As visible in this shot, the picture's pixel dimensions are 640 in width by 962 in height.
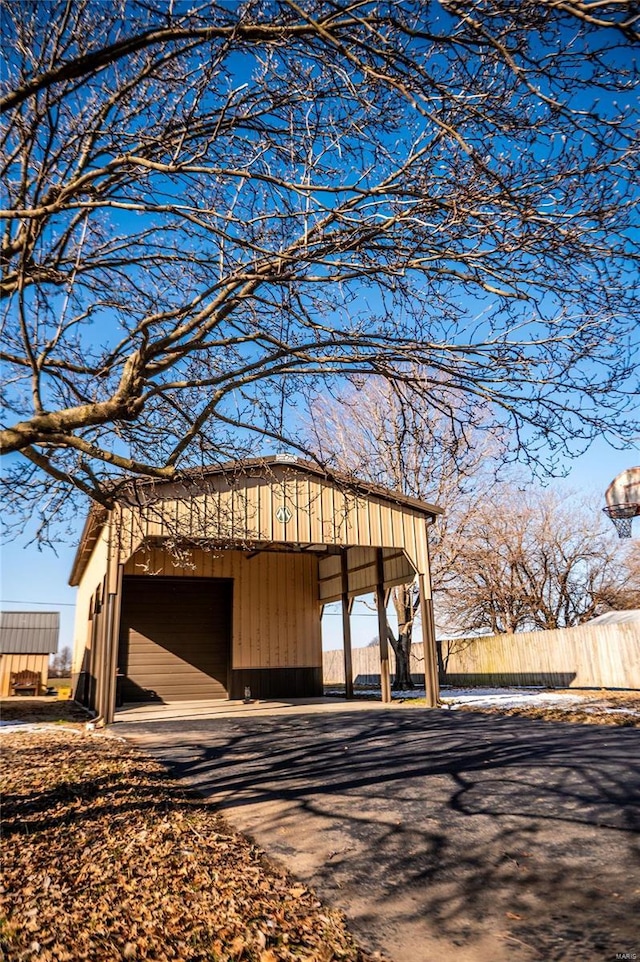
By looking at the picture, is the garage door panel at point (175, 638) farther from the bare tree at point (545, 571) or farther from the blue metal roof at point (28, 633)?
the bare tree at point (545, 571)

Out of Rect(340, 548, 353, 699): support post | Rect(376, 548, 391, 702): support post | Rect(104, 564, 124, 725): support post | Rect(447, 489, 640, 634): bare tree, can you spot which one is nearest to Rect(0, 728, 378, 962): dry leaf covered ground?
Rect(104, 564, 124, 725): support post

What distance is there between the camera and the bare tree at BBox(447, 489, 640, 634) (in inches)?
1083

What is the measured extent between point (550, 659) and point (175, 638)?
37.0 feet

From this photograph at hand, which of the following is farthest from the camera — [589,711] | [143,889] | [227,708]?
[227,708]

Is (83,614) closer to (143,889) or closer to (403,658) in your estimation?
(403,658)

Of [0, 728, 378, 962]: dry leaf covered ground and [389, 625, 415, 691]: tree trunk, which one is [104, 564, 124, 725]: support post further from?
[389, 625, 415, 691]: tree trunk

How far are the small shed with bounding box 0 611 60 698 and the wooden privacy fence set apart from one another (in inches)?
589

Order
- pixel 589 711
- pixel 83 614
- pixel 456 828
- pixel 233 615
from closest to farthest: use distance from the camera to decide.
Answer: pixel 456 828, pixel 589 711, pixel 233 615, pixel 83 614

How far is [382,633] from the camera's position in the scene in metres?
15.5

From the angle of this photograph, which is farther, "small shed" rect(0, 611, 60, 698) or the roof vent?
"small shed" rect(0, 611, 60, 698)

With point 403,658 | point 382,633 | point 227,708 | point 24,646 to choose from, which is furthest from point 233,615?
point 24,646

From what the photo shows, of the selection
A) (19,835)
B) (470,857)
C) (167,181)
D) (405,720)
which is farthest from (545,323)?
(405,720)

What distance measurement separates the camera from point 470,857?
4.02 metres

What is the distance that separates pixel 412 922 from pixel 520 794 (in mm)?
2307
